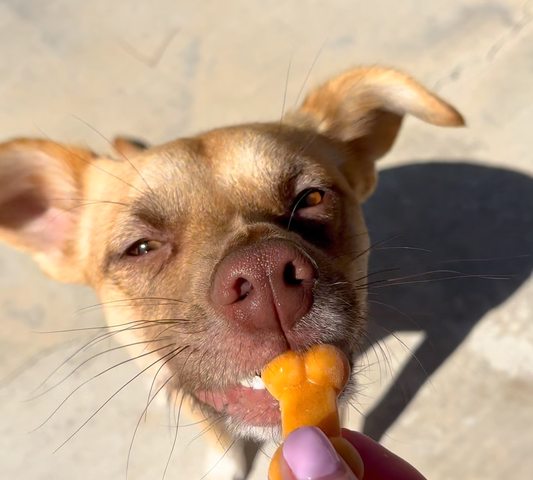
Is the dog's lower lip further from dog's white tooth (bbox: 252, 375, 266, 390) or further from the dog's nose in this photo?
the dog's nose

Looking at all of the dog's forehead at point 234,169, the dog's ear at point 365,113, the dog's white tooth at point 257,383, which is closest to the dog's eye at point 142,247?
the dog's forehead at point 234,169

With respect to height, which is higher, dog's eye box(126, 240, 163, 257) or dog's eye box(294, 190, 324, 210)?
dog's eye box(294, 190, 324, 210)

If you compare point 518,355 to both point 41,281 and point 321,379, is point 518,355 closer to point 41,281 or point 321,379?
point 321,379

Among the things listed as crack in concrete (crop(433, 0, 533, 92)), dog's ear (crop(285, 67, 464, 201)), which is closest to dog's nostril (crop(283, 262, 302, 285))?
dog's ear (crop(285, 67, 464, 201))

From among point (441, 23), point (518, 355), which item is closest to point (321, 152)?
point (518, 355)

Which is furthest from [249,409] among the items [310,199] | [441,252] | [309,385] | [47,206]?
[441,252]

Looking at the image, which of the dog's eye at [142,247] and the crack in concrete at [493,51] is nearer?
the dog's eye at [142,247]

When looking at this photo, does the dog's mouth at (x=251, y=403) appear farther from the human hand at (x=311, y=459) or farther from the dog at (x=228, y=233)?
the human hand at (x=311, y=459)
